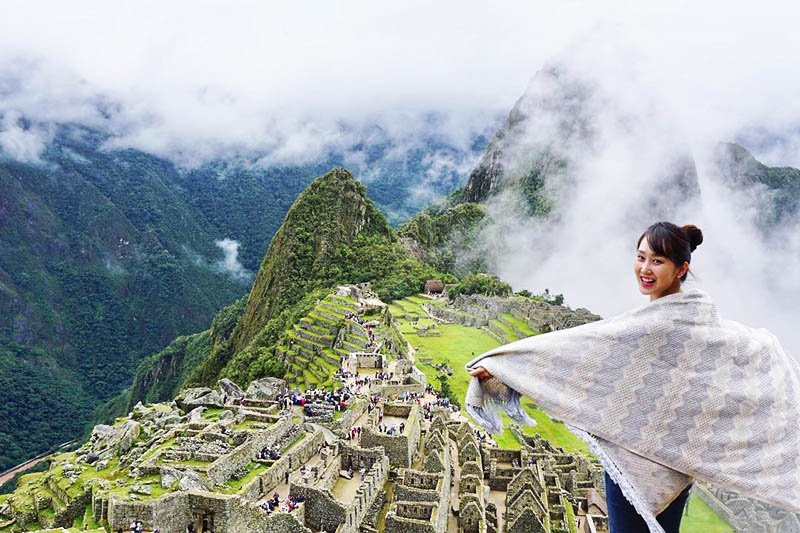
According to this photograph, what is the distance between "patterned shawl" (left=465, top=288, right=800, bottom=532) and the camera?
3.18m

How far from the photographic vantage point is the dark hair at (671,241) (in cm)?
346

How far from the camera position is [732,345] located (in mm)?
3270

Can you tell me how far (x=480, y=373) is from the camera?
3803 mm

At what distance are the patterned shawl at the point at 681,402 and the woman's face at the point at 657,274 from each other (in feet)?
0.34

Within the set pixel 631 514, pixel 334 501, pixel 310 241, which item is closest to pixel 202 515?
pixel 334 501

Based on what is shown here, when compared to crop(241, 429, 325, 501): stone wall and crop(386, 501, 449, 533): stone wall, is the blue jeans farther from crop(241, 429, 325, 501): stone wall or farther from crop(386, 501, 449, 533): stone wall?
crop(241, 429, 325, 501): stone wall

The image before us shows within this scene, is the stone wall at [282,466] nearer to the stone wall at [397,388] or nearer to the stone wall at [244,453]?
the stone wall at [244,453]

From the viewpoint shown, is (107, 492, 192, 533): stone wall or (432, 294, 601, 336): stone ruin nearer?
(107, 492, 192, 533): stone wall

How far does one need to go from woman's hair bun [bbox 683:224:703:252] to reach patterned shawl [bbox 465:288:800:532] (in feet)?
1.19

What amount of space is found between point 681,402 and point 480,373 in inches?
45.6

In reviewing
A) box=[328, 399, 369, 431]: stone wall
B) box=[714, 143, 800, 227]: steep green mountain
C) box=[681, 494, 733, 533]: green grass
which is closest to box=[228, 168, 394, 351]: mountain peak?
box=[328, 399, 369, 431]: stone wall

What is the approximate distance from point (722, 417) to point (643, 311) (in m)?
0.68

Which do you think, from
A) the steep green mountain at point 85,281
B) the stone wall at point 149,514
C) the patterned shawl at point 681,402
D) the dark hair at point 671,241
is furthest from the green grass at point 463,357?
the steep green mountain at point 85,281

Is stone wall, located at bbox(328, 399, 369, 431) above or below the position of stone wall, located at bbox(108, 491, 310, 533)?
above
